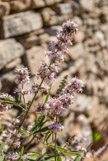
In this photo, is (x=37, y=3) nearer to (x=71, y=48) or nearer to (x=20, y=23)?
(x=20, y=23)

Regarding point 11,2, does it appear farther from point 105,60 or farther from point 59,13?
point 105,60

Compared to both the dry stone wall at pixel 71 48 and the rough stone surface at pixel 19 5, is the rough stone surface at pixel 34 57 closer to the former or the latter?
the dry stone wall at pixel 71 48

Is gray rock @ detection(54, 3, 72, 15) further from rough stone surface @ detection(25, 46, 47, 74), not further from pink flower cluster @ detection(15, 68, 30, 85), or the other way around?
pink flower cluster @ detection(15, 68, 30, 85)

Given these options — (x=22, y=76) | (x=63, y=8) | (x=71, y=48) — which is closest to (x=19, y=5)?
(x=63, y=8)

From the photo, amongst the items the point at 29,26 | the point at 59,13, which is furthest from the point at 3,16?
the point at 59,13

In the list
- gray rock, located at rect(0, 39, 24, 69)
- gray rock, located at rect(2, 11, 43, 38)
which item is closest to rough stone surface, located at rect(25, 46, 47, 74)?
gray rock, located at rect(0, 39, 24, 69)

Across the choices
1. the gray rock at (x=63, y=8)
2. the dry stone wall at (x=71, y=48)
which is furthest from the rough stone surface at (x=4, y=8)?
the gray rock at (x=63, y=8)

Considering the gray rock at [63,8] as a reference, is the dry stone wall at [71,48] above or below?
below
